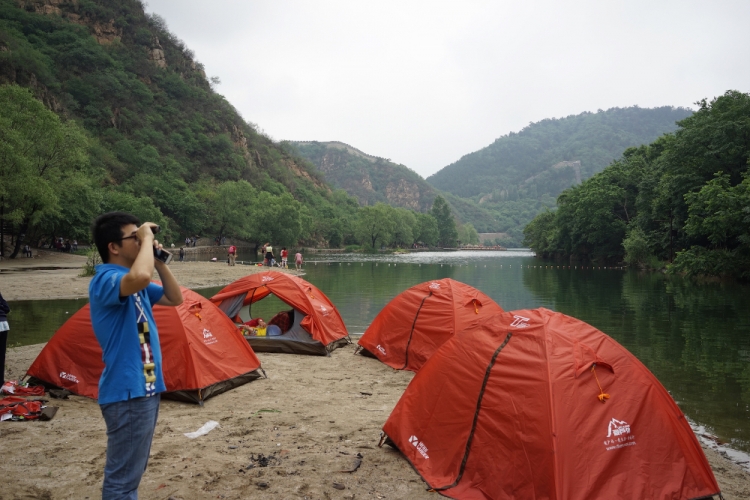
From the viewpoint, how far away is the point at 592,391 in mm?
5395

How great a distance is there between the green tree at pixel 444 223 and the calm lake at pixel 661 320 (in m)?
134

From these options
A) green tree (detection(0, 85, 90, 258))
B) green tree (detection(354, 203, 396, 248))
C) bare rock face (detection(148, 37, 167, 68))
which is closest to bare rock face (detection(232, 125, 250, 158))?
bare rock face (detection(148, 37, 167, 68))

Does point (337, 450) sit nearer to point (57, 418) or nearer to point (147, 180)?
point (57, 418)

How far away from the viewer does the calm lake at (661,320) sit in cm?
960

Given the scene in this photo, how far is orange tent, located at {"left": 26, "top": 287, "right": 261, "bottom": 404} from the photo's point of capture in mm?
8219

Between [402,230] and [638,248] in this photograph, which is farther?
[402,230]

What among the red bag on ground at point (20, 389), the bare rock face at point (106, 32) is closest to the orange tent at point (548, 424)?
the red bag on ground at point (20, 389)

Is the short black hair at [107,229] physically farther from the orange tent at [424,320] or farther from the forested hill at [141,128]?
the forested hill at [141,128]

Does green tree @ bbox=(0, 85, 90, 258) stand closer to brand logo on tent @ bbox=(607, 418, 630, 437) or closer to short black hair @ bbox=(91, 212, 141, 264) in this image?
short black hair @ bbox=(91, 212, 141, 264)

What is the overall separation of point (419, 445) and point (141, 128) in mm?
109382

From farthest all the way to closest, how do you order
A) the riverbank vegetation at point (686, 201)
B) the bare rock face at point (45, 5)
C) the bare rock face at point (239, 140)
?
the bare rock face at point (239, 140)
the bare rock face at point (45, 5)
the riverbank vegetation at point (686, 201)

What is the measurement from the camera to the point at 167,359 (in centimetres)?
829

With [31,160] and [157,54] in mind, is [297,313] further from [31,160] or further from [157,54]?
[157,54]

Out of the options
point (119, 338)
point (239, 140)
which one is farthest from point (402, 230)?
point (119, 338)
